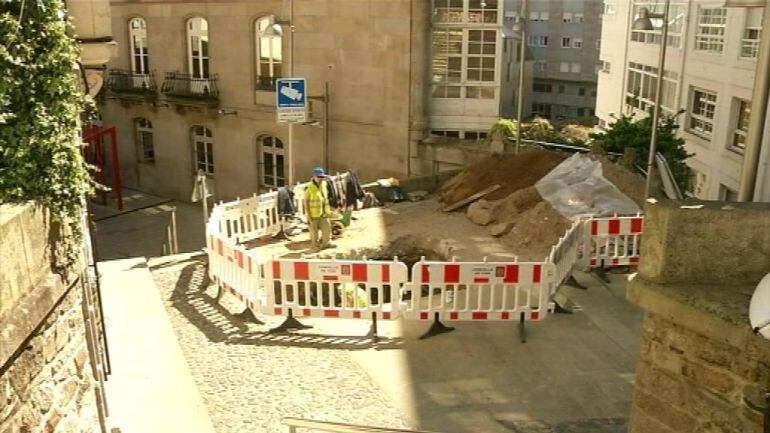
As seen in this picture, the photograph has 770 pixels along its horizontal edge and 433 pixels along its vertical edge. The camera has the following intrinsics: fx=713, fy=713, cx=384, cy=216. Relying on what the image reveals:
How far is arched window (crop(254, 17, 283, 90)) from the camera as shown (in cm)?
2311

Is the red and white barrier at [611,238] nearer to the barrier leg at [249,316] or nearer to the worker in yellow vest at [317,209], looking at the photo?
the worker in yellow vest at [317,209]

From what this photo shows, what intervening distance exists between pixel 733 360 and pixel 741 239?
888mm

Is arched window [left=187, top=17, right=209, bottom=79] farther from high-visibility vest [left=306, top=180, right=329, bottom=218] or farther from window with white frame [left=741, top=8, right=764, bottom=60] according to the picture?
window with white frame [left=741, top=8, right=764, bottom=60]

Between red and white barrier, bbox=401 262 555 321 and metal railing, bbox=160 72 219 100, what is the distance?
16.8 meters

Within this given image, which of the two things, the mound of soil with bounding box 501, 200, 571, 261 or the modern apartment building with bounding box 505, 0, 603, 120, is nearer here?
the mound of soil with bounding box 501, 200, 571, 261

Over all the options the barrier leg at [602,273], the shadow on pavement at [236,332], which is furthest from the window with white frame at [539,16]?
the shadow on pavement at [236,332]

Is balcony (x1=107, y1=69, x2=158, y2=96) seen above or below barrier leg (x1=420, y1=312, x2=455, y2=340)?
above

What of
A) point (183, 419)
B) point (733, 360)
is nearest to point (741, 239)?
point (733, 360)

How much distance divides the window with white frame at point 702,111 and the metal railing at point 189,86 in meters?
15.8

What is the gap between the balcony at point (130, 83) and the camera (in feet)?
86.7

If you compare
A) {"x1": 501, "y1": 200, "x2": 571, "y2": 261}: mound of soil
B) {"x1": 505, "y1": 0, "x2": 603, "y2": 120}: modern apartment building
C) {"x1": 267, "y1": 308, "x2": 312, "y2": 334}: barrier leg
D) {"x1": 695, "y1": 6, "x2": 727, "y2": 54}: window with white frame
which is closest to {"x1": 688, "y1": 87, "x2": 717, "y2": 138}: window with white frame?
{"x1": 695, "y1": 6, "x2": 727, "y2": 54}: window with white frame

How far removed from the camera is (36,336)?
4.62 m

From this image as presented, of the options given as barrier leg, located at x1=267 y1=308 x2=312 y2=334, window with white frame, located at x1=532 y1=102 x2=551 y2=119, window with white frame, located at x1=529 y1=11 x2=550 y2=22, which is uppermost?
window with white frame, located at x1=529 y1=11 x2=550 y2=22

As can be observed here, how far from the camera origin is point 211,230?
1166cm
